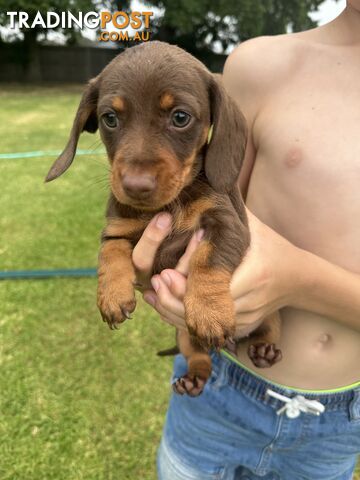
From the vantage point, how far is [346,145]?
156 cm

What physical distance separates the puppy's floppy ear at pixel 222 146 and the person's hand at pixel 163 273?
→ 0.20m

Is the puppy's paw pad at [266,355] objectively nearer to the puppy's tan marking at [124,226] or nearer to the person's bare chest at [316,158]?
the person's bare chest at [316,158]

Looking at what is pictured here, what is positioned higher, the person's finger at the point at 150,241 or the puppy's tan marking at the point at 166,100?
the puppy's tan marking at the point at 166,100

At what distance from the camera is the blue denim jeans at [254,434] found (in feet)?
5.16

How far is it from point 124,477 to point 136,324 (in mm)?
1266

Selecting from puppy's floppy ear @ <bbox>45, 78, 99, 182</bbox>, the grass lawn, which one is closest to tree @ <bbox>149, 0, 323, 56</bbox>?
the grass lawn

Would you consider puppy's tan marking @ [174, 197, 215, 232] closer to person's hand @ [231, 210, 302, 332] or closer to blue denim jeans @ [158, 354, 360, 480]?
person's hand @ [231, 210, 302, 332]

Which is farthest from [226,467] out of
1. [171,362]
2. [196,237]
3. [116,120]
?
[171,362]

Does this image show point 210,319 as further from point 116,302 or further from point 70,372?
point 70,372

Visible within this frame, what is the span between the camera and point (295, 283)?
4.88ft

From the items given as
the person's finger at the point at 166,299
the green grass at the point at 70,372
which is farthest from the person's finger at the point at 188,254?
the green grass at the point at 70,372

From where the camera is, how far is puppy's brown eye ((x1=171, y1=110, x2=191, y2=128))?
149 centimetres

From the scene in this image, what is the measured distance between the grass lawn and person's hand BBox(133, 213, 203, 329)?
450mm

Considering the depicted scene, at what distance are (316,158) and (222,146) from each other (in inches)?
12.6
